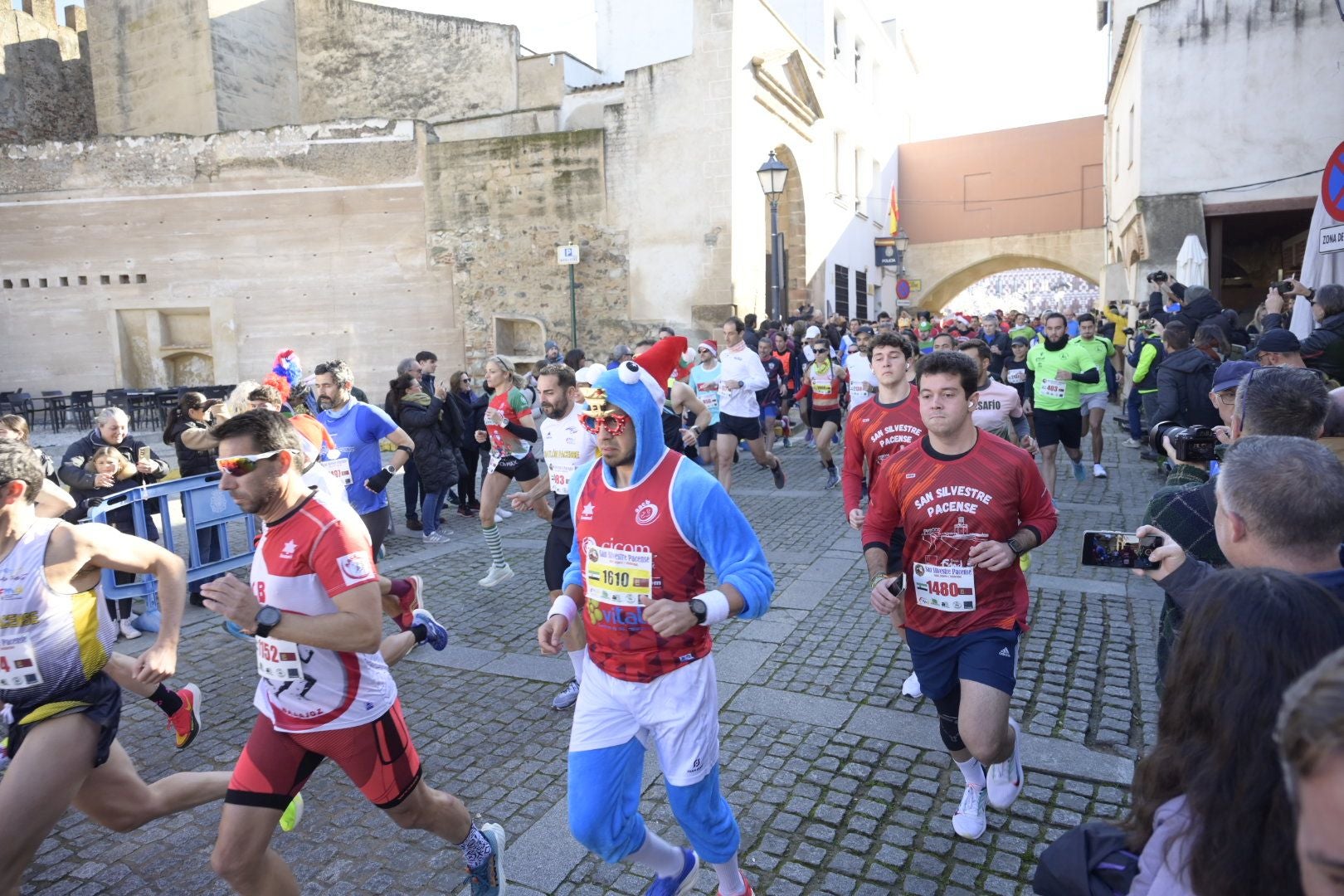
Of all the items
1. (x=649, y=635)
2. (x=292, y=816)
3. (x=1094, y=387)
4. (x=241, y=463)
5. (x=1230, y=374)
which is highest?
(x=1230, y=374)

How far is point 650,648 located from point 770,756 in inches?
69.5

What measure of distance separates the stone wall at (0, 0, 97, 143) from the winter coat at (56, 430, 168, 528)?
2512cm

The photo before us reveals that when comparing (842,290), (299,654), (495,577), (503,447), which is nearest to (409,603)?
(299,654)

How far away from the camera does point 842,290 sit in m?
28.6

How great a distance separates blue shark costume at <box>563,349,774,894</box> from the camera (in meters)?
2.88

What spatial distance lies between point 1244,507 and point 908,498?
1670 millimetres

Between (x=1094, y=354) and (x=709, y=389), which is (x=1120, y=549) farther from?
(x=709, y=389)

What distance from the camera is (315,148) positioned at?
71.5 feet

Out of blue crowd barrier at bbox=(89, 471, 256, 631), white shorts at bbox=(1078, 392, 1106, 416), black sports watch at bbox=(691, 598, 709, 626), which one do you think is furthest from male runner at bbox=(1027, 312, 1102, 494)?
blue crowd barrier at bbox=(89, 471, 256, 631)

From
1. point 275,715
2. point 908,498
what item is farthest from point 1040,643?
point 275,715

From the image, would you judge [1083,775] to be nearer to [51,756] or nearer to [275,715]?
[275,715]

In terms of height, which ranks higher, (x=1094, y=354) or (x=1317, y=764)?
(x=1094, y=354)

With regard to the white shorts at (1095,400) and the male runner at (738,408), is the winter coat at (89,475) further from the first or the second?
the white shorts at (1095,400)

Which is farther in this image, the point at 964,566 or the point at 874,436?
the point at 874,436
